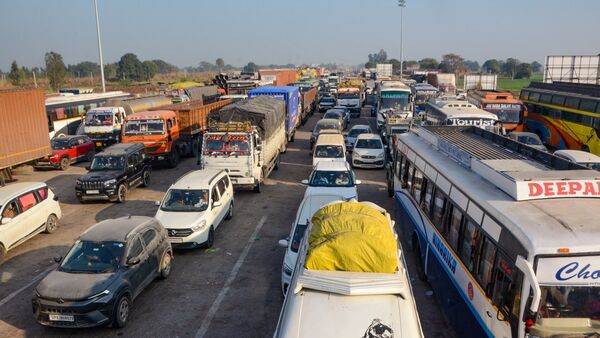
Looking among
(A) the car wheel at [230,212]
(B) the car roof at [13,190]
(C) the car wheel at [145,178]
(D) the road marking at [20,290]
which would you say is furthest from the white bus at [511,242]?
(C) the car wheel at [145,178]

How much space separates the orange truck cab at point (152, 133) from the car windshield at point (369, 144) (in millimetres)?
9451

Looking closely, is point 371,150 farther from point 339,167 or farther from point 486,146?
point 486,146

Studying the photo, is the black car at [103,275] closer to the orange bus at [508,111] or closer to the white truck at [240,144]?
the white truck at [240,144]

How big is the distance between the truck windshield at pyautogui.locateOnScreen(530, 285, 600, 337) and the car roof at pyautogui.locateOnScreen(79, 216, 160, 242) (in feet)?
26.0

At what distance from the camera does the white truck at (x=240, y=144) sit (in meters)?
17.8

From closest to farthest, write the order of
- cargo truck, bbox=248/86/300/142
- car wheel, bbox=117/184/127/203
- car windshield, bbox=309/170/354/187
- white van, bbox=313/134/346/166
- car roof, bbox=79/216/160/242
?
car roof, bbox=79/216/160/242
car windshield, bbox=309/170/354/187
car wheel, bbox=117/184/127/203
white van, bbox=313/134/346/166
cargo truck, bbox=248/86/300/142

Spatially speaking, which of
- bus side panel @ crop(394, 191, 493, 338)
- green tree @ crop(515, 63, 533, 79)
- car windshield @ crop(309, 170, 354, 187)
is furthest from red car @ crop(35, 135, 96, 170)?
green tree @ crop(515, 63, 533, 79)

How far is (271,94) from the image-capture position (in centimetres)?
2884

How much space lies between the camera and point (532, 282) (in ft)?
16.0

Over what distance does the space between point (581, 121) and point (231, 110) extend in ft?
57.4

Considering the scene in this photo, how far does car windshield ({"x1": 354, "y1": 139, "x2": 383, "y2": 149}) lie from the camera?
77.0 ft

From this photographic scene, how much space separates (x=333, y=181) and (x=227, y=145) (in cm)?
495

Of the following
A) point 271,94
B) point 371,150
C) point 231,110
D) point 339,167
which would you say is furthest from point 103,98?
point 339,167

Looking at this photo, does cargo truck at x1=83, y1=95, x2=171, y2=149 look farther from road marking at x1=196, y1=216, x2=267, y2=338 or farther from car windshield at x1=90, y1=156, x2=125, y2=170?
road marking at x1=196, y1=216, x2=267, y2=338
